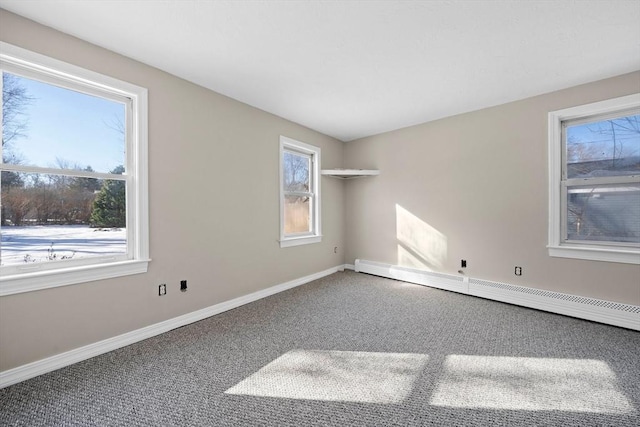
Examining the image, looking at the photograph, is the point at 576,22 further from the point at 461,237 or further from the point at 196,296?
the point at 196,296

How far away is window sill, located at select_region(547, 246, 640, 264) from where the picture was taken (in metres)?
2.71

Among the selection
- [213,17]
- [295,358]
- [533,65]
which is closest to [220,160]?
[213,17]

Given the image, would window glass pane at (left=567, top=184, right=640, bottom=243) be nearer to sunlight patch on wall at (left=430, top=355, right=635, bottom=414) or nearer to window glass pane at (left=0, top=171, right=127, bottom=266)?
sunlight patch on wall at (left=430, top=355, right=635, bottom=414)

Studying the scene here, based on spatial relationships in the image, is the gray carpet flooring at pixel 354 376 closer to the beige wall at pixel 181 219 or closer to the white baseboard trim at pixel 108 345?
the white baseboard trim at pixel 108 345

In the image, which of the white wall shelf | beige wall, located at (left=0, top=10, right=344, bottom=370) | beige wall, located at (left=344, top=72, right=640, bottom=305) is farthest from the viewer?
the white wall shelf

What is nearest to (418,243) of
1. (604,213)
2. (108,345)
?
(604,213)

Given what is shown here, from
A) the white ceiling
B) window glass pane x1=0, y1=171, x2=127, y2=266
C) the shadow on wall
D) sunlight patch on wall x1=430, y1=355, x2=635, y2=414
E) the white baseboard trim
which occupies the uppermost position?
the white ceiling

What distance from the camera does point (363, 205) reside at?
16.5ft

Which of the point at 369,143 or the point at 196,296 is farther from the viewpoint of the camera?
the point at 369,143

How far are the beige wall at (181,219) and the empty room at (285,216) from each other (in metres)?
0.02

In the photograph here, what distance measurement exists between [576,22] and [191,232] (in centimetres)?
371

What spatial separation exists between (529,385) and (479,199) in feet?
7.99

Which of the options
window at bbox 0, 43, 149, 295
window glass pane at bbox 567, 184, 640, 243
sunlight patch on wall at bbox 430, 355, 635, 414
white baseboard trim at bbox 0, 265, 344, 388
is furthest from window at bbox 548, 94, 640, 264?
window at bbox 0, 43, 149, 295

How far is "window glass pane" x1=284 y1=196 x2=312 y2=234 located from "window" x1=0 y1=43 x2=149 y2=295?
6.68ft
